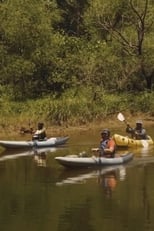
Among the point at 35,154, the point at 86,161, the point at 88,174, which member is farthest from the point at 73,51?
the point at 88,174

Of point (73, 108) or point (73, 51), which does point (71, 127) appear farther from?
point (73, 51)

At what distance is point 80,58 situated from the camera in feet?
122

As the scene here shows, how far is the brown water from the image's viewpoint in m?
12.9

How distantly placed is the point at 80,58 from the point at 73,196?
2246cm

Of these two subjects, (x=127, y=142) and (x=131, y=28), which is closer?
(x=127, y=142)

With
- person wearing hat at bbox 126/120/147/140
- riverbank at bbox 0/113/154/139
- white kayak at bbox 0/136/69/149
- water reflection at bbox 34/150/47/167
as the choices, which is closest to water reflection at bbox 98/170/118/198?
water reflection at bbox 34/150/47/167

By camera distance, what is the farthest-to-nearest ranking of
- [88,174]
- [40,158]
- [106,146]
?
1. [40,158]
2. [106,146]
3. [88,174]

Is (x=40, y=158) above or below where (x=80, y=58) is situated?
below

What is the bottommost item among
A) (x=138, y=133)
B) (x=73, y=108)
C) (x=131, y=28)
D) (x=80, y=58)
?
(x=138, y=133)

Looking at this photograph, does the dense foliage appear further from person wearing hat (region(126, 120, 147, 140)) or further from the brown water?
the brown water

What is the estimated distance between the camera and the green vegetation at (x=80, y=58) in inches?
1406

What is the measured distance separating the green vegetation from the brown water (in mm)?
13685

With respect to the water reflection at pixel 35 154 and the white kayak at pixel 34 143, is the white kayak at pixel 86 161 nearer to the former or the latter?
the water reflection at pixel 35 154

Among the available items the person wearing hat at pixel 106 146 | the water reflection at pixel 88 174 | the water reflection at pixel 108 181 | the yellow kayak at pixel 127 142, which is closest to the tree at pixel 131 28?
the yellow kayak at pixel 127 142
